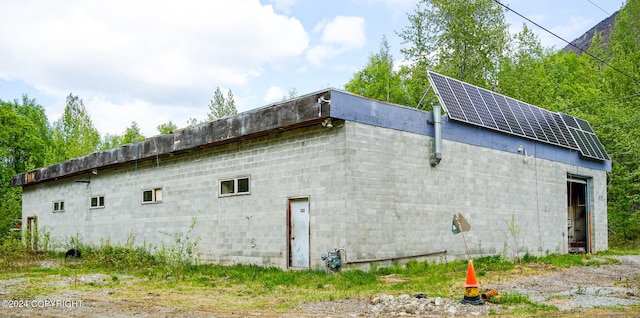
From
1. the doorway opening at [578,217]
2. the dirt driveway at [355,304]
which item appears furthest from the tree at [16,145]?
the doorway opening at [578,217]

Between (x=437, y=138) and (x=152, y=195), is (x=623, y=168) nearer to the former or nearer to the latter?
(x=437, y=138)

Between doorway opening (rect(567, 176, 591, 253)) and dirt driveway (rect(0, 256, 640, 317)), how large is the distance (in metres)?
11.7

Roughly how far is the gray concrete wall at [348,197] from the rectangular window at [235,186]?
0.21 m

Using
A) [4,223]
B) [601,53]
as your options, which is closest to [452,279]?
[4,223]

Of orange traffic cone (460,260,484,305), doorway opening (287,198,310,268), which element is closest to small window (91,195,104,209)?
doorway opening (287,198,310,268)

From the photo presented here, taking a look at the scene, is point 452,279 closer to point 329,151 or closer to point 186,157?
point 329,151

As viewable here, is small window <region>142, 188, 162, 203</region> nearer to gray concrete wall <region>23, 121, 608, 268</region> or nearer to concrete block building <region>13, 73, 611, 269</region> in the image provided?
concrete block building <region>13, 73, 611, 269</region>

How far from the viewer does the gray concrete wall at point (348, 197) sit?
1403cm

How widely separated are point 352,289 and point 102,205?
15.9m

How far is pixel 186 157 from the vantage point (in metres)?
19.1

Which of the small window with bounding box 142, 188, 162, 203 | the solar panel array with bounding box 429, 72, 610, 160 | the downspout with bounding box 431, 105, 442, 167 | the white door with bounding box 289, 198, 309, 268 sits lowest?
the white door with bounding box 289, 198, 309, 268

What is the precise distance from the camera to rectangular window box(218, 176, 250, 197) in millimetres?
16644

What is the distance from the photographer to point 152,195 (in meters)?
20.6

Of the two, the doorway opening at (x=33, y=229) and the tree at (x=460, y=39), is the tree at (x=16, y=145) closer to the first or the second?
the doorway opening at (x=33, y=229)
